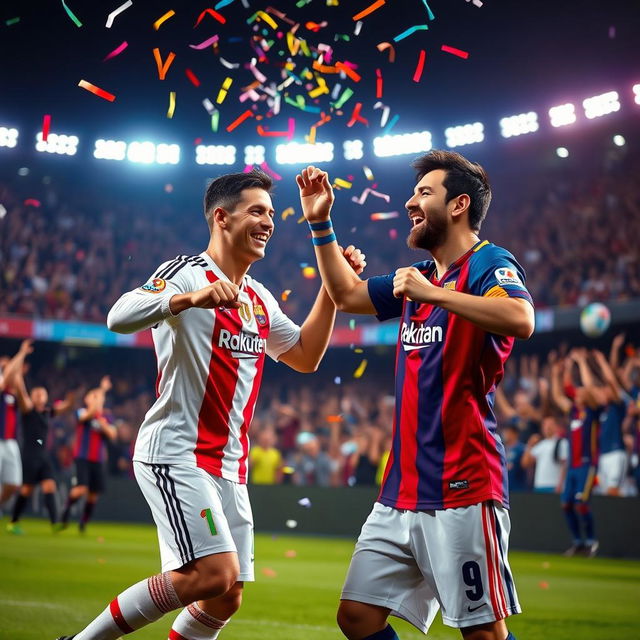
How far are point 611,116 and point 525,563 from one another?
12766mm

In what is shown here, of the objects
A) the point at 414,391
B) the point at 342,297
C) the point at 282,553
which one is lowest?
the point at 282,553

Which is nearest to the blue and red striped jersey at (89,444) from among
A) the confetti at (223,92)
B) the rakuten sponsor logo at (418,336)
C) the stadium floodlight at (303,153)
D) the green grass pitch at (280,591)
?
the green grass pitch at (280,591)

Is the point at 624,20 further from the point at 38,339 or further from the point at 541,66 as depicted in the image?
the point at 38,339

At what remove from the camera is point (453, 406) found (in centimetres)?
326

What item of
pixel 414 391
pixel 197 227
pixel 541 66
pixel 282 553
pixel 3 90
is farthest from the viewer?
pixel 197 227

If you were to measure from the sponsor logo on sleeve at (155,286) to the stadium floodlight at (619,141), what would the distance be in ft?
62.7

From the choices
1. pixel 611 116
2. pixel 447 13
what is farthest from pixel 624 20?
pixel 447 13

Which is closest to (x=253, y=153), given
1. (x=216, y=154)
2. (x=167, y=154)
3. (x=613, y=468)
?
(x=216, y=154)

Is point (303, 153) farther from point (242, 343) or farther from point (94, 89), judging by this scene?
point (242, 343)

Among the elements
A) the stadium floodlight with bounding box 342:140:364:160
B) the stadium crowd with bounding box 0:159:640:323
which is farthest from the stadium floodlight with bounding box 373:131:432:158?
the stadium crowd with bounding box 0:159:640:323

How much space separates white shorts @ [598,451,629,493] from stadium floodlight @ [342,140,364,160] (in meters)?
13.8

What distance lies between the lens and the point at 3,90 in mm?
23688

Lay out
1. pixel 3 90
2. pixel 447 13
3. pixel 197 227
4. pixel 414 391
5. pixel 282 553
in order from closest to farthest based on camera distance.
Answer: pixel 414 391 → pixel 282 553 → pixel 447 13 → pixel 3 90 → pixel 197 227

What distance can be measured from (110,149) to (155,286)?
2300cm
